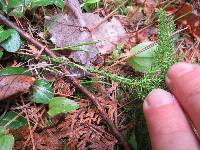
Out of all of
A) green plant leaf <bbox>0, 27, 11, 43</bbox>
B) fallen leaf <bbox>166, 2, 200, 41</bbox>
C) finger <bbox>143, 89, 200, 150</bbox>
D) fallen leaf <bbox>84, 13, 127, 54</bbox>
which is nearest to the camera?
finger <bbox>143, 89, 200, 150</bbox>

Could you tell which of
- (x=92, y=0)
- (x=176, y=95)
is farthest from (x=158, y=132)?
(x=92, y=0)

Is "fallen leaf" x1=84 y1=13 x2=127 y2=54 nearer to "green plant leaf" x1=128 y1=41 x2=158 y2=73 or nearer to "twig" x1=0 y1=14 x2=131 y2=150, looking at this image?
"green plant leaf" x1=128 y1=41 x2=158 y2=73

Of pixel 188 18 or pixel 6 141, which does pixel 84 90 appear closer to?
pixel 6 141

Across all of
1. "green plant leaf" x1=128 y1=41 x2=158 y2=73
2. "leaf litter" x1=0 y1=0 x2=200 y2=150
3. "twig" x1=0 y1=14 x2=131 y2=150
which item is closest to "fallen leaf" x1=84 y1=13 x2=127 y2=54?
"leaf litter" x1=0 y1=0 x2=200 y2=150

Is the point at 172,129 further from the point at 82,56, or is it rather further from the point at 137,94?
the point at 82,56

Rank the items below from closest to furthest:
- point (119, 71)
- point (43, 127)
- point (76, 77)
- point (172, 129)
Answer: point (172, 129)
point (43, 127)
point (76, 77)
point (119, 71)

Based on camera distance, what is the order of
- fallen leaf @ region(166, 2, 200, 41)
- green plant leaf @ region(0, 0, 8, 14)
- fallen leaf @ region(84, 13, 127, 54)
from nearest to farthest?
green plant leaf @ region(0, 0, 8, 14) < fallen leaf @ region(84, 13, 127, 54) < fallen leaf @ region(166, 2, 200, 41)
